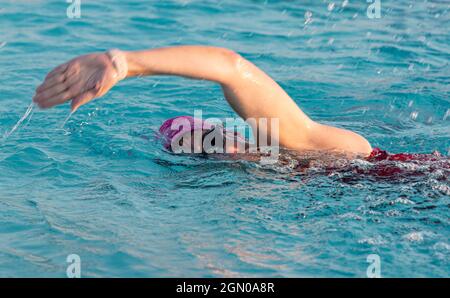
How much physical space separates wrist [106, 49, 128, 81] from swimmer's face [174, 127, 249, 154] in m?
1.78

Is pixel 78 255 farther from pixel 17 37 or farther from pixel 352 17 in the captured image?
pixel 352 17

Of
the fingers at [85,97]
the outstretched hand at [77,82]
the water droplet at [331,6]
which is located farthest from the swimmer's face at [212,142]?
the water droplet at [331,6]

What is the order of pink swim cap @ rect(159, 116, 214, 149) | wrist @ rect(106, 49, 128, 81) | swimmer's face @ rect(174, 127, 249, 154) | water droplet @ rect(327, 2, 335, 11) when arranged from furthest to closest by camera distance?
water droplet @ rect(327, 2, 335, 11), pink swim cap @ rect(159, 116, 214, 149), swimmer's face @ rect(174, 127, 249, 154), wrist @ rect(106, 49, 128, 81)

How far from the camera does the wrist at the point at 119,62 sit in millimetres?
3973

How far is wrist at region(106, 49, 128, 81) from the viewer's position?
13.0 ft

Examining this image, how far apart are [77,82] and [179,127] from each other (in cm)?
222

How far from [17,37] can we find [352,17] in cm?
494

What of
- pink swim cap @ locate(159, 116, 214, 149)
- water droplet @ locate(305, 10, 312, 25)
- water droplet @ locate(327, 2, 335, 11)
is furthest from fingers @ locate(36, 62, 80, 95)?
water droplet @ locate(327, 2, 335, 11)

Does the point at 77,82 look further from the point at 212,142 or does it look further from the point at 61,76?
the point at 212,142

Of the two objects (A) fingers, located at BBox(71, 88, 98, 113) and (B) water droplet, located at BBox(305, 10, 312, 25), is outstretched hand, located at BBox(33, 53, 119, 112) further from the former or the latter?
(B) water droplet, located at BBox(305, 10, 312, 25)

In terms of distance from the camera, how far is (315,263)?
4.18 metres

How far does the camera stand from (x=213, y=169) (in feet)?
18.4

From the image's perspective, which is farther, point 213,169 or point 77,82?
point 213,169

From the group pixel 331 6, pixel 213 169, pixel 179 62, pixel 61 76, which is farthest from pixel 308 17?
pixel 61 76
